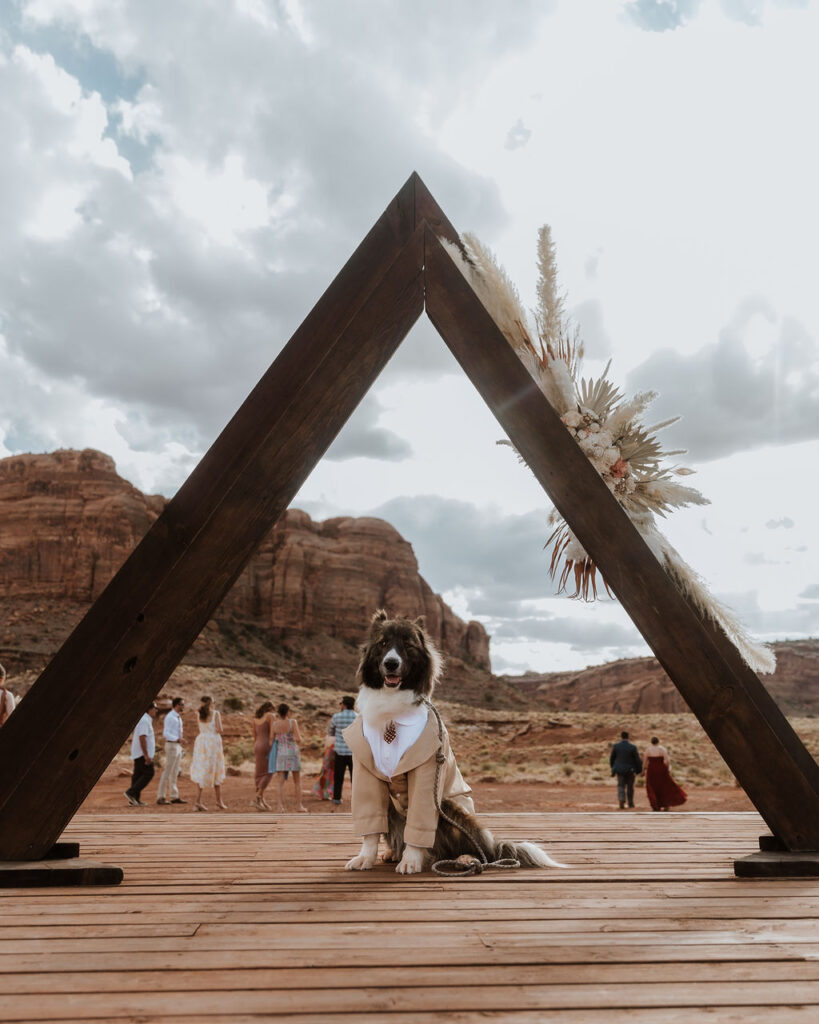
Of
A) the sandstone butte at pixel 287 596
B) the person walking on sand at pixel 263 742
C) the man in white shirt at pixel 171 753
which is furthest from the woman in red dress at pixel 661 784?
the sandstone butte at pixel 287 596

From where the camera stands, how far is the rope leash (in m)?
3.69

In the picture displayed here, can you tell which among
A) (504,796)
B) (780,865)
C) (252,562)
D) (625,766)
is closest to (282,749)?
(625,766)

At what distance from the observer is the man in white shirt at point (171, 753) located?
12.1 m

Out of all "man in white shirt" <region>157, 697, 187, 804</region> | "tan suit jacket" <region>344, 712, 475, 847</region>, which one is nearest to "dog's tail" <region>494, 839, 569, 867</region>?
"tan suit jacket" <region>344, 712, 475, 847</region>

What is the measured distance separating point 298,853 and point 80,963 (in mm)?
2171

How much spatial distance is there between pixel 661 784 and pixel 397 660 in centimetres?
997

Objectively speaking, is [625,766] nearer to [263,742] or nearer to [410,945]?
[263,742]

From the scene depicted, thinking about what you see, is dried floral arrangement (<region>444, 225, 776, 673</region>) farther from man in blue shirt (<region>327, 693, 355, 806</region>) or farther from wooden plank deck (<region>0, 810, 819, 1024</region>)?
man in blue shirt (<region>327, 693, 355, 806</region>)

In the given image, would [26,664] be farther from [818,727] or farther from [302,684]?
[818,727]

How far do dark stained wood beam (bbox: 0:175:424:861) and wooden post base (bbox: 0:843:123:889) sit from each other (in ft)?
0.22

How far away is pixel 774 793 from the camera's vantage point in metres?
3.37

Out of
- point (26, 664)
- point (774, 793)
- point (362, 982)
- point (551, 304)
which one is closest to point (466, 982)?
point (362, 982)

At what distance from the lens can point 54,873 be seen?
317 centimetres

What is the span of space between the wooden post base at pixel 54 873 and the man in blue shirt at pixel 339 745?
794 centimetres
